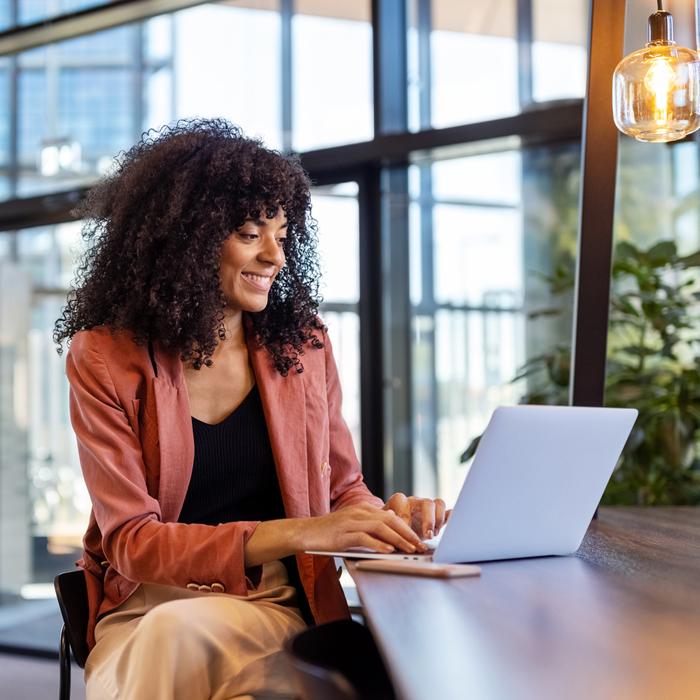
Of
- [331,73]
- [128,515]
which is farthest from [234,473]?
[331,73]

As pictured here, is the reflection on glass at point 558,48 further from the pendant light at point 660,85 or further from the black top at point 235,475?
the black top at point 235,475

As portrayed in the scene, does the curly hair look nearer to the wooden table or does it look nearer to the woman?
the woman

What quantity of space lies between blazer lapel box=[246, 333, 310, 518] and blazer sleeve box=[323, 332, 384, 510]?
15 cm

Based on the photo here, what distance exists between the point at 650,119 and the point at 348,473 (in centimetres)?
88

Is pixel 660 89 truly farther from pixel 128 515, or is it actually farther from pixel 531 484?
pixel 128 515

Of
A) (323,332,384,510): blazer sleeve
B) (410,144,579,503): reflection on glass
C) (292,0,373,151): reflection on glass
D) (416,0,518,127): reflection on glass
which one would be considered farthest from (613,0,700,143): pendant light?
(292,0,373,151): reflection on glass

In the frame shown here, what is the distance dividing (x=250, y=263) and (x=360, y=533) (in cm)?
64

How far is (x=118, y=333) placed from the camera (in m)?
1.84

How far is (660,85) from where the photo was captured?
1828 mm

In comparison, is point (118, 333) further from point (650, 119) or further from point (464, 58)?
point (464, 58)

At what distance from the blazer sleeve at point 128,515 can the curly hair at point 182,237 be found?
124mm

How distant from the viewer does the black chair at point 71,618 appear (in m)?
1.76

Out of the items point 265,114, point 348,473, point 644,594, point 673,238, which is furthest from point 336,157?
point 644,594

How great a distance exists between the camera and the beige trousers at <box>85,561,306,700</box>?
143 cm
